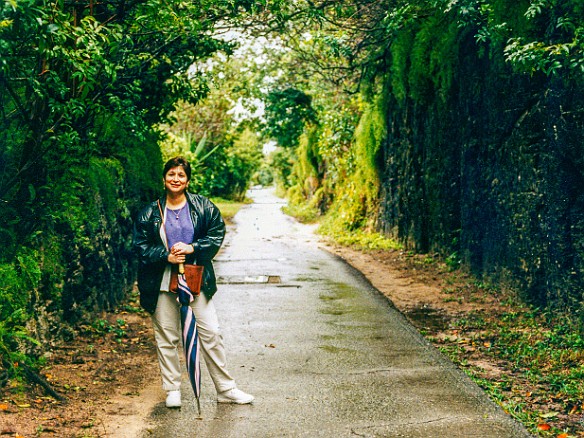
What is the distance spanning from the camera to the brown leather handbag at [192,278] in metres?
5.54

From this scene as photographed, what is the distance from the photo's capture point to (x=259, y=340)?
8.11m

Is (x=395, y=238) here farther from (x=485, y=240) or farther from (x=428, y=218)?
(x=485, y=240)

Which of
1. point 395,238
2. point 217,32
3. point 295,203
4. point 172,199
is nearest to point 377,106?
point 395,238

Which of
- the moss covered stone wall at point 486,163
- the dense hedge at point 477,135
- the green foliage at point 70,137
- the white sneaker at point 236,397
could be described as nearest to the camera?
the green foliage at point 70,137

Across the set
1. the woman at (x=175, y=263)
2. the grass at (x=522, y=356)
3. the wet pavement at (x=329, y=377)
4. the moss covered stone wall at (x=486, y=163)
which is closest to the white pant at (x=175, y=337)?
the woman at (x=175, y=263)

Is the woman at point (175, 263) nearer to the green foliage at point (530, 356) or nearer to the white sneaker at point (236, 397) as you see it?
the white sneaker at point (236, 397)

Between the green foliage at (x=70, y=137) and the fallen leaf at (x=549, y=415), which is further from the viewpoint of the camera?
the fallen leaf at (x=549, y=415)

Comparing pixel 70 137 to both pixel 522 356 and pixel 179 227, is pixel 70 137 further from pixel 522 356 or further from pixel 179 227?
pixel 522 356

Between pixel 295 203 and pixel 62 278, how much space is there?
32885 mm

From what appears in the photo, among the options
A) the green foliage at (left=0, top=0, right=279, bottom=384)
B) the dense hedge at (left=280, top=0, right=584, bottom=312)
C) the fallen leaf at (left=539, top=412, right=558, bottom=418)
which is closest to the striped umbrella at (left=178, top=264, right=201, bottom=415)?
the green foliage at (left=0, top=0, right=279, bottom=384)

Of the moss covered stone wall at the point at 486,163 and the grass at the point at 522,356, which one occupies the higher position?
the moss covered stone wall at the point at 486,163

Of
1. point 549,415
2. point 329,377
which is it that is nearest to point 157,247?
point 329,377

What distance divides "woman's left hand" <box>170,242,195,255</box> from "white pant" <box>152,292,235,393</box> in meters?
0.36

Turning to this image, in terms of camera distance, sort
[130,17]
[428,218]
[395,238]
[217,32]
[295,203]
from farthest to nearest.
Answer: [295,203]
[395,238]
[428,218]
[217,32]
[130,17]
